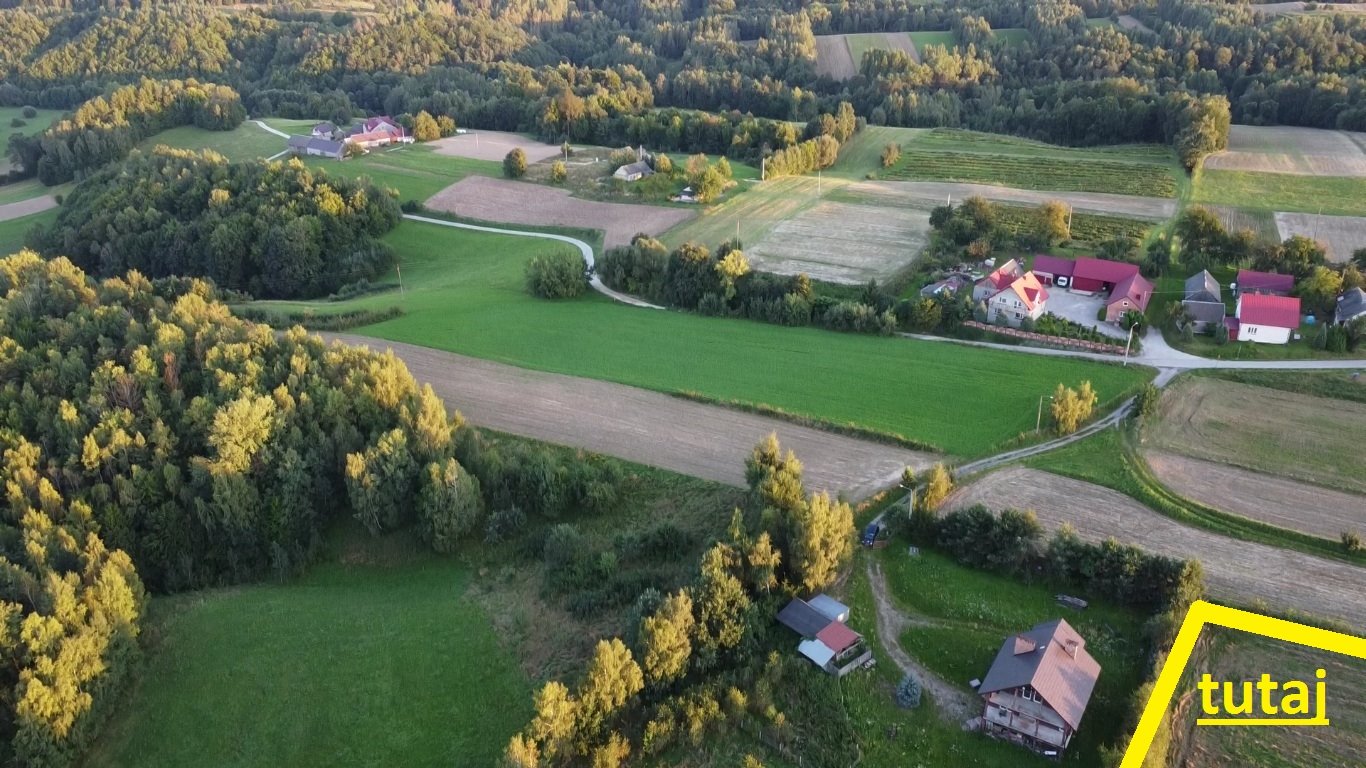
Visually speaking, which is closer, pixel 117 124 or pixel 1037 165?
pixel 1037 165

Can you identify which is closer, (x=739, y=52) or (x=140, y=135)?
(x=140, y=135)

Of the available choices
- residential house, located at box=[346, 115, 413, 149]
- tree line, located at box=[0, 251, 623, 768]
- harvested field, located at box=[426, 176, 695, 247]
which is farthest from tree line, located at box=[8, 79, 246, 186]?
tree line, located at box=[0, 251, 623, 768]

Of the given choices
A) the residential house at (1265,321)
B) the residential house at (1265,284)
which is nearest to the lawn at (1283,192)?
the residential house at (1265,284)

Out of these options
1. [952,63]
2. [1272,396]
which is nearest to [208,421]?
[1272,396]

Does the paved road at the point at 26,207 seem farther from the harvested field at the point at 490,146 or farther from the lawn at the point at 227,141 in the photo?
the harvested field at the point at 490,146

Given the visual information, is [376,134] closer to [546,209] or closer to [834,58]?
[546,209]

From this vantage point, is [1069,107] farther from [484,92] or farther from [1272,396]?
[484,92]

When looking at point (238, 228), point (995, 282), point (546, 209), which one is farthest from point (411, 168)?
point (995, 282)

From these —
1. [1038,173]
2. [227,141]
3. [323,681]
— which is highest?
[227,141]
